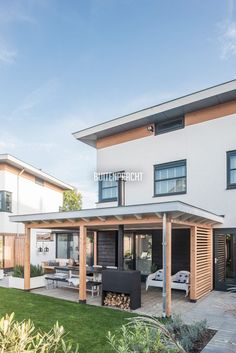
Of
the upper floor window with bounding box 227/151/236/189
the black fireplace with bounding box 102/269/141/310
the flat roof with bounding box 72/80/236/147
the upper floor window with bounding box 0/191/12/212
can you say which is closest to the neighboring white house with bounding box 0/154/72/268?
the upper floor window with bounding box 0/191/12/212

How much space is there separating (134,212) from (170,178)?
580cm

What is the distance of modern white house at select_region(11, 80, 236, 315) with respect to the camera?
10.7 metres

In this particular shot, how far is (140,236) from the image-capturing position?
15445 millimetres

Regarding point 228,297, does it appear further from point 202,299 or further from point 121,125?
point 121,125

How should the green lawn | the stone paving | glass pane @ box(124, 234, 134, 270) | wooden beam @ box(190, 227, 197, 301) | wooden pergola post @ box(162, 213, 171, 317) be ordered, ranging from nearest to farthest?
the stone paving
the green lawn
wooden pergola post @ box(162, 213, 171, 317)
wooden beam @ box(190, 227, 197, 301)
glass pane @ box(124, 234, 134, 270)

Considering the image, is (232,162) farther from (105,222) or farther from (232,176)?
(105,222)

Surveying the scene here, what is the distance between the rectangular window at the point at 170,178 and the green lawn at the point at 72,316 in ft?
21.2

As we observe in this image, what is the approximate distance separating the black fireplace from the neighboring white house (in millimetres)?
9766

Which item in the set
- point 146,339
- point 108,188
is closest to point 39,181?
point 108,188

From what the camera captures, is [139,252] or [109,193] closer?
[139,252]

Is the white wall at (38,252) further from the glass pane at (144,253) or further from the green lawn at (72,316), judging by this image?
the green lawn at (72,316)

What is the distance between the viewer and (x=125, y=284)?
9641 millimetres

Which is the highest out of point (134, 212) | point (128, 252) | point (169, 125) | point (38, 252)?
point (169, 125)

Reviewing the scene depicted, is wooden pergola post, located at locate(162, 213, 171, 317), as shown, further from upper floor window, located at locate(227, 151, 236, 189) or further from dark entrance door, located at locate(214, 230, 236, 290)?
upper floor window, located at locate(227, 151, 236, 189)
